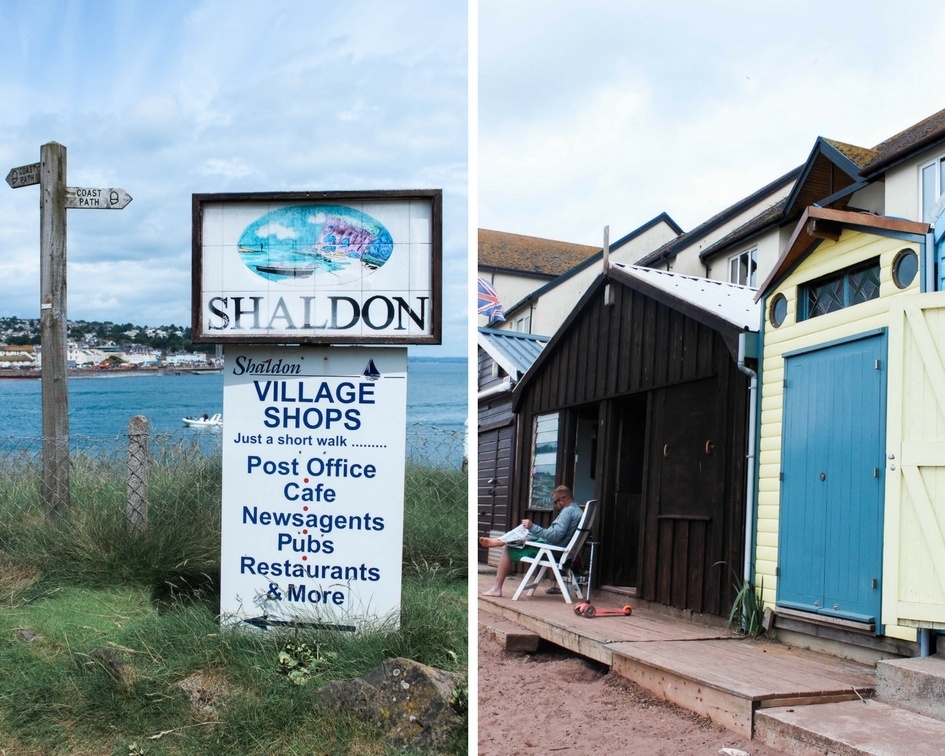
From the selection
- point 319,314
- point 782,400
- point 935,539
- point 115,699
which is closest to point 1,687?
point 115,699

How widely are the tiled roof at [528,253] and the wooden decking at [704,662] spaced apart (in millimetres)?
1278

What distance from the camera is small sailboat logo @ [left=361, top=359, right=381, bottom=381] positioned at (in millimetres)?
3736

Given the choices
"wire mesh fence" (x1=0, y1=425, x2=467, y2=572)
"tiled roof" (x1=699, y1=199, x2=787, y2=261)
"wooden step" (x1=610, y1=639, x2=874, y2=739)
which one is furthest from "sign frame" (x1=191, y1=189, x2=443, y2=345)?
"wooden step" (x1=610, y1=639, x2=874, y2=739)

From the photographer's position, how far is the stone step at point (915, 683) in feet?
8.51

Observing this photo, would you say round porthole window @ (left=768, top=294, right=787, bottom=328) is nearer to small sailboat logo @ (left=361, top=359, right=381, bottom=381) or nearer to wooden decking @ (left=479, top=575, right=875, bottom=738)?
wooden decking @ (left=479, top=575, right=875, bottom=738)

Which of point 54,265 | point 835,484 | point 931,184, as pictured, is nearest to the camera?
point 931,184

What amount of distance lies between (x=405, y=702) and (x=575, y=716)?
56 centimetres

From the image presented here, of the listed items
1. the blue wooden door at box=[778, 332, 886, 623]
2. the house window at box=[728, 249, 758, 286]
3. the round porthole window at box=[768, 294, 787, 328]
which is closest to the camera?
the blue wooden door at box=[778, 332, 886, 623]

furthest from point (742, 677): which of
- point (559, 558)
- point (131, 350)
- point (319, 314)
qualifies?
point (131, 350)

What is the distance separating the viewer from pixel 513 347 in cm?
393

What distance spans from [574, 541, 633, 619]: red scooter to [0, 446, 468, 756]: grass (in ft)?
1.52

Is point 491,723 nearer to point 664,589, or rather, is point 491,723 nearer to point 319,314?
point 664,589

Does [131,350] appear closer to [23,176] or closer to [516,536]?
[23,176]

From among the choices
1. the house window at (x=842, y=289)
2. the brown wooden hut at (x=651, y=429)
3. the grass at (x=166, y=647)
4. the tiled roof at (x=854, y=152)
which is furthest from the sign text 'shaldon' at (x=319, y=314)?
the tiled roof at (x=854, y=152)
